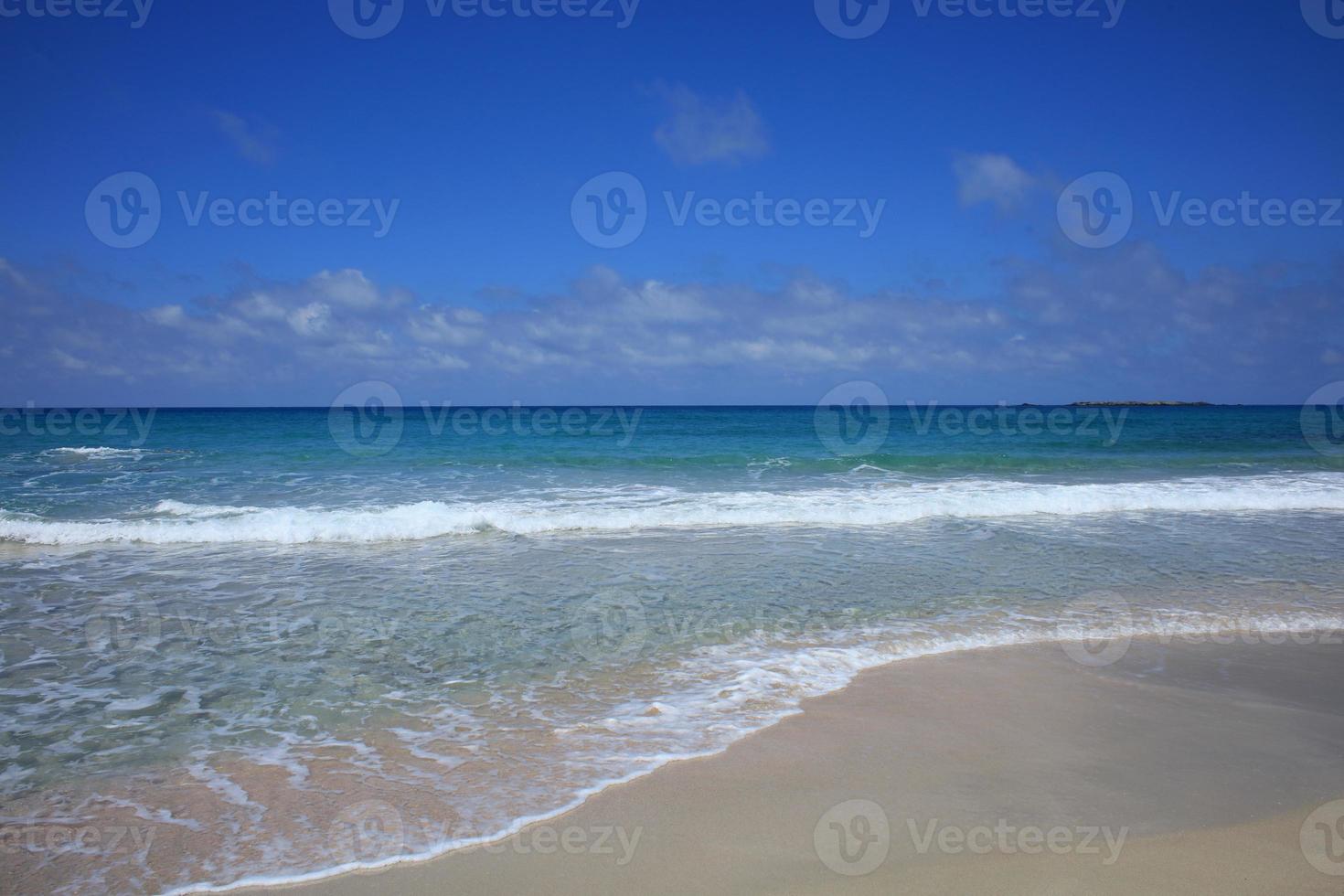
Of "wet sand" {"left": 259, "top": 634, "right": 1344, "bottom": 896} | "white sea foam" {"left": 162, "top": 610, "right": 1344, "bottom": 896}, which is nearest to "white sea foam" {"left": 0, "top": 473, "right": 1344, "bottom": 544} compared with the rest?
"white sea foam" {"left": 162, "top": 610, "right": 1344, "bottom": 896}

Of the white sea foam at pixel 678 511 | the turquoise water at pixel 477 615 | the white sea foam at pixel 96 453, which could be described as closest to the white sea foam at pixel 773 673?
the turquoise water at pixel 477 615

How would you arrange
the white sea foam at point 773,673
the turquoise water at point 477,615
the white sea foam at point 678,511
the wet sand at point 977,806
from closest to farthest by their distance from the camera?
the wet sand at point 977,806, the white sea foam at point 773,673, the turquoise water at point 477,615, the white sea foam at point 678,511

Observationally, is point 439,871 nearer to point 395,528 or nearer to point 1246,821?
point 1246,821

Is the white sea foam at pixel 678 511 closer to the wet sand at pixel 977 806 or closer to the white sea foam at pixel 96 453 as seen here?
the wet sand at pixel 977 806

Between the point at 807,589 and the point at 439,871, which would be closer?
the point at 439,871

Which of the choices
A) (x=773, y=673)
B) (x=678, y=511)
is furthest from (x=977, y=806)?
(x=678, y=511)

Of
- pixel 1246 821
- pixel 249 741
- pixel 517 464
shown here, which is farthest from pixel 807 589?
pixel 517 464

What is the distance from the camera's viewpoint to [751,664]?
616 cm

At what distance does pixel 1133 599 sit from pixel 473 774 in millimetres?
7421

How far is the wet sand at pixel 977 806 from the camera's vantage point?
3318 mm

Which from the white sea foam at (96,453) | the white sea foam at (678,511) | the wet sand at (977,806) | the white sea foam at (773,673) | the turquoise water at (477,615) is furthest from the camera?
the white sea foam at (96,453)

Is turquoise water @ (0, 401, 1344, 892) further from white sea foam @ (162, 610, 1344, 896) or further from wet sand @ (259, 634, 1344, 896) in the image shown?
wet sand @ (259, 634, 1344, 896)

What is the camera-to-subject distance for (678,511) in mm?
14297

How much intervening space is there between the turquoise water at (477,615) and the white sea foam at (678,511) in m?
0.10
